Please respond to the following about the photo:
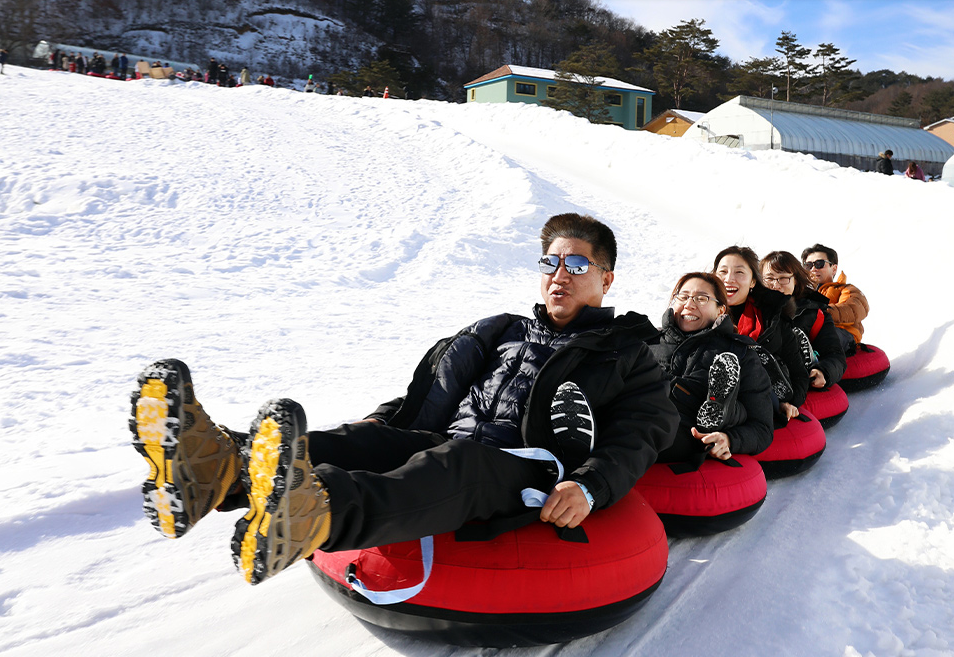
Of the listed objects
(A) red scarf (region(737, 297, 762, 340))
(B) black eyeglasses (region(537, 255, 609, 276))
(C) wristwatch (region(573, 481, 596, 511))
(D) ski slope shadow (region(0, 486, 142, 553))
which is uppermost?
(B) black eyeglasses (region(537, 255, 609, 276))

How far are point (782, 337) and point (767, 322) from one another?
232 mm

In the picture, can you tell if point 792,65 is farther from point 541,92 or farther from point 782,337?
point 782,337

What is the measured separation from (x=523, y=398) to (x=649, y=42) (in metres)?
69.6

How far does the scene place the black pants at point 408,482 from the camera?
1568 mm

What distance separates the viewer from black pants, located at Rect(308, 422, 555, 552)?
5.15 feet

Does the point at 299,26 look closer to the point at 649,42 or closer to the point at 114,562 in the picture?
the point at 649,42

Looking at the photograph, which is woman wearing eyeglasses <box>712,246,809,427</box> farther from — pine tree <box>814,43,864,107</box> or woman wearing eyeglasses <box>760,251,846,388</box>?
pine tree <box>814,43,864,107</box>

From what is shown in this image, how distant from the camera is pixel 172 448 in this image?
1.59 metres

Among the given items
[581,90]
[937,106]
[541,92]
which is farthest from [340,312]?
[937,106]

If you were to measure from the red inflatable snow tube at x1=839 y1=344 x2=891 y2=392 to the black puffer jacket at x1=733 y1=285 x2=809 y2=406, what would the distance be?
4.47 ft

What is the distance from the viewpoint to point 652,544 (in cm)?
214

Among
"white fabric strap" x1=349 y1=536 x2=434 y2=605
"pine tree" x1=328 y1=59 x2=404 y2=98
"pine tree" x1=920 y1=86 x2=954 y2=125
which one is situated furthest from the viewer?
"pine tree" x1=920 y1=86 x2=954 y2=125

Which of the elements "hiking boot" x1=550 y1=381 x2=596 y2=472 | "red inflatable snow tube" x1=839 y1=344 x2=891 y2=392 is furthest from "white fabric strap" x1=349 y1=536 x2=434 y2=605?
"red inflatable snow tube" x1=839 y1=344 x2=891 y2=392

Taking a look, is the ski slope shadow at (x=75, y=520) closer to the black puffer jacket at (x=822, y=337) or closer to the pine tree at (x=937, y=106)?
the black puffer jacket at (x=822, y=337)
